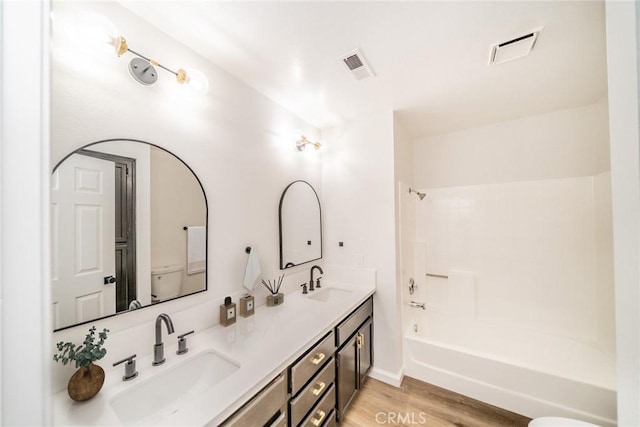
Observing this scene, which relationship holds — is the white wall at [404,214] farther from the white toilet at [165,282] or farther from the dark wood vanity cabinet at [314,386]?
the white toilet at [165,282]

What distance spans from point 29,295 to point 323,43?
5.16 ft

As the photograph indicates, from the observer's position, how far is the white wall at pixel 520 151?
2.10 meters

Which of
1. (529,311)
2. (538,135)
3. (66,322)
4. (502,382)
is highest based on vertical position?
(538,135)

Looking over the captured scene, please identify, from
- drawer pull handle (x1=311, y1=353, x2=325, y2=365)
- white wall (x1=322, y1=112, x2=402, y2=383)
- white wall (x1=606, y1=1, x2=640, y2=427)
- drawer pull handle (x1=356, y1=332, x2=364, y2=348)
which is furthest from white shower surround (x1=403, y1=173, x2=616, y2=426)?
drawer pull handle (x1=311, y1=353, x2=325, y2=365)

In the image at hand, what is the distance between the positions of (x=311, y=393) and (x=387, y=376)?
1.15 m

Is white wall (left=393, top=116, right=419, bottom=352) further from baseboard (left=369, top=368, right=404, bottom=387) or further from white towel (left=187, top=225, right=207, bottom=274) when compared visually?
white towel (left=187, top=225, right=207, bottom=274)

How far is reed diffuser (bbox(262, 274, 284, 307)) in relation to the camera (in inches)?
69.3

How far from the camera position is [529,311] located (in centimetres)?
233

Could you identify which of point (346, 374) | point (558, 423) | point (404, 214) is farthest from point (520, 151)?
point (346, 374)

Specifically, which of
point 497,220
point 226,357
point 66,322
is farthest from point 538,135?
point 66,322

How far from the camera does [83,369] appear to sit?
866 millimetres

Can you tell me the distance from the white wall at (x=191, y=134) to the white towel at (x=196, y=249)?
0.19 feet

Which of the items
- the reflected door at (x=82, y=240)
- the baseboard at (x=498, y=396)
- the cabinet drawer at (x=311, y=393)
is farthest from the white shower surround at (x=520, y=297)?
the reflected door at (x=82, y=240)

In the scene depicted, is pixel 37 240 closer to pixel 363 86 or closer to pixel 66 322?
pixel 66 322
